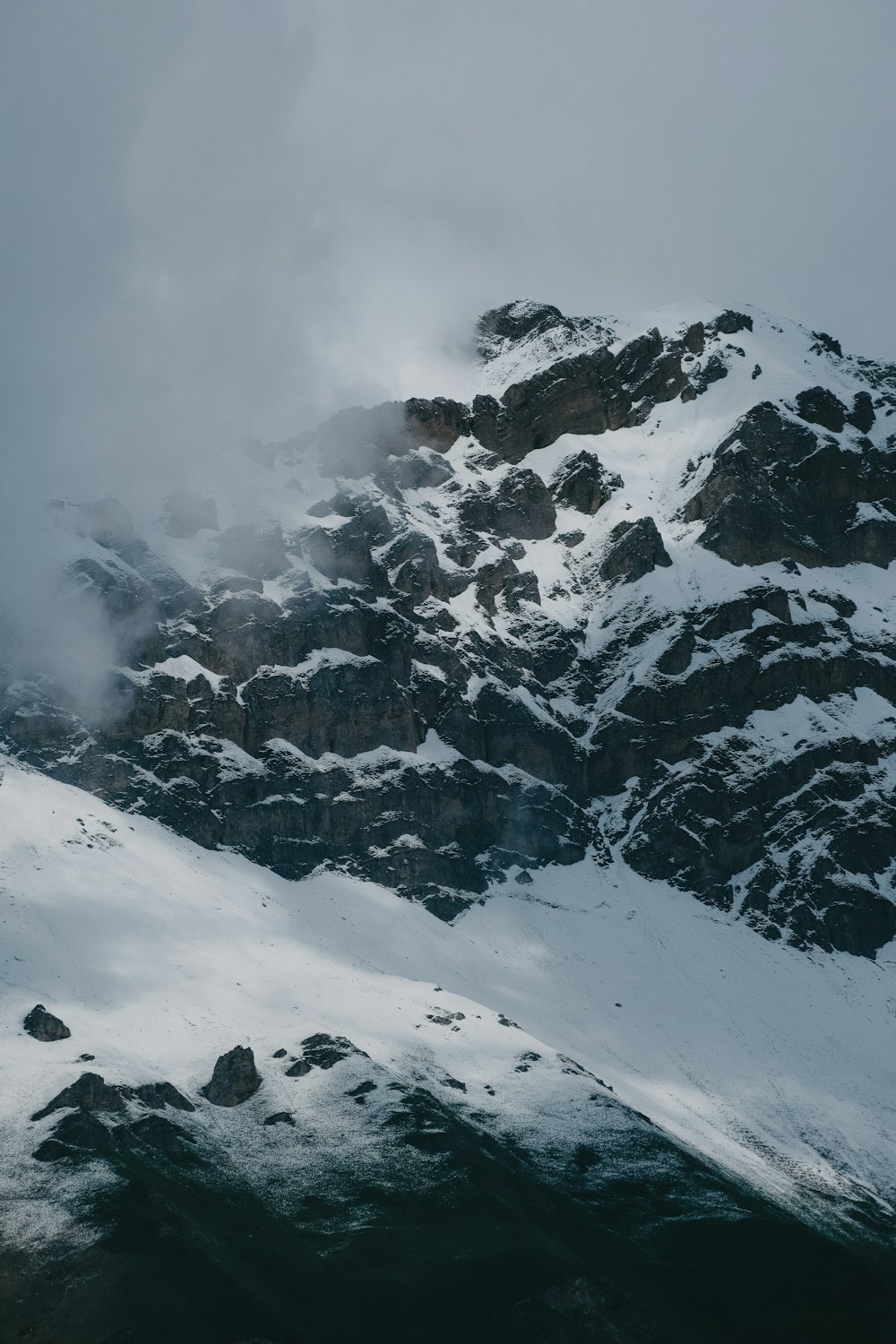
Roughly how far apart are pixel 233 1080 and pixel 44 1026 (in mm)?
21773

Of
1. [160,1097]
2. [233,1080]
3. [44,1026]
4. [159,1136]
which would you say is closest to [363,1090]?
[233,1080]

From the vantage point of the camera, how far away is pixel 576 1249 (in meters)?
154

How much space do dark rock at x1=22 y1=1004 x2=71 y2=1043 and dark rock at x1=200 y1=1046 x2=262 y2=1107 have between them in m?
17.1

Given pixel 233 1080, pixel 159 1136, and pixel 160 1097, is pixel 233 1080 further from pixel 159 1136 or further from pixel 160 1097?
pixel 159 1136

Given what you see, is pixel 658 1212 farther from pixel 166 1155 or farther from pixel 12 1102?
pixel 12 1102

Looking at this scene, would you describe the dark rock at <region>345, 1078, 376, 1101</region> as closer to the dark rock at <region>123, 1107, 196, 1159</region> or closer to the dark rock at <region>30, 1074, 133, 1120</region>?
the dark rock at <region>123, 1107, 196, 1159</region>

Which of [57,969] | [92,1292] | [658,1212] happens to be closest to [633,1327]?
[658,1212]

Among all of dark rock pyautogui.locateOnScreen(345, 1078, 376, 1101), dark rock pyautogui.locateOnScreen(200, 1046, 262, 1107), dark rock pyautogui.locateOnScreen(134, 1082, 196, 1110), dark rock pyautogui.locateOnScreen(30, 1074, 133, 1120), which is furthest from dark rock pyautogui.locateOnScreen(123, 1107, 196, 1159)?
dark rock pyautogui.locateOnScreen(345, 1078, 376, 1101)

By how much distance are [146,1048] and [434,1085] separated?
34.3m

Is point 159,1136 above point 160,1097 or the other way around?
the other way around

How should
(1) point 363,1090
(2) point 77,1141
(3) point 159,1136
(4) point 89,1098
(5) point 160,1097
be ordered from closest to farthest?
(2) point 77,1141 < (4) point 89,1098 < (3) point 159,1136 < (5) point 160,1097 < (1) point 363,1090

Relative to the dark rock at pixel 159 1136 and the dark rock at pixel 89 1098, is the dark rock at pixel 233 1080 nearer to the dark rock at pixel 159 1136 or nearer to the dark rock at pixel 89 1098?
the dark rock at pixel 159 1136

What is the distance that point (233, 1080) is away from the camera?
175750 mm

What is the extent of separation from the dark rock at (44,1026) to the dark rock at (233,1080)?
17.1 metres
